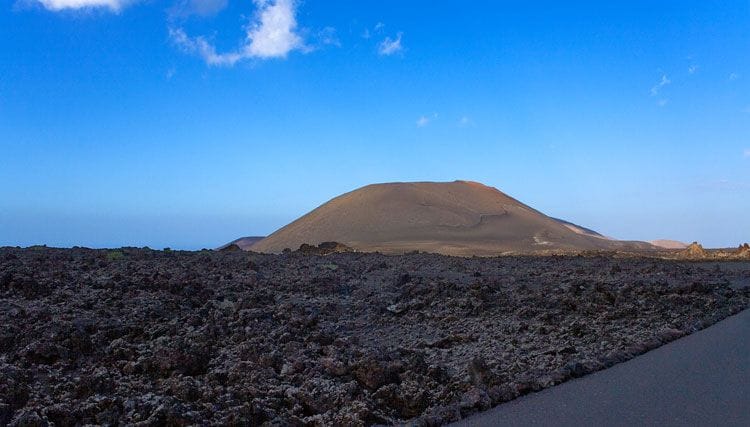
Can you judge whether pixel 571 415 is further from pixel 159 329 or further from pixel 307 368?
pixel 159 329

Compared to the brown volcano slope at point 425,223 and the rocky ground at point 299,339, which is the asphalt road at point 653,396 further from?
the brown volcano slope at point 425,223

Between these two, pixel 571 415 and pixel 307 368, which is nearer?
pixel 571 415

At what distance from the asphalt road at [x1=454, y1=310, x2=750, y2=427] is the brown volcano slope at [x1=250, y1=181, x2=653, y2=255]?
87.6ft

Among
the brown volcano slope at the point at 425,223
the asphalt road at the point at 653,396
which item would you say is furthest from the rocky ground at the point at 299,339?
the brown volcano slope at the point at 425,223

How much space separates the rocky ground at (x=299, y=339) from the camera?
13.3 feet

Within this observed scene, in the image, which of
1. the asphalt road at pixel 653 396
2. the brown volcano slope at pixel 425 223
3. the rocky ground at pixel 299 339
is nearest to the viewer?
the asphalt road at pixel 653 396

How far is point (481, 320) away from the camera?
6.82 metres

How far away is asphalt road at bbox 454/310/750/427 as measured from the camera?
3402mm

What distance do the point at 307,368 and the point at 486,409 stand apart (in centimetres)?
148

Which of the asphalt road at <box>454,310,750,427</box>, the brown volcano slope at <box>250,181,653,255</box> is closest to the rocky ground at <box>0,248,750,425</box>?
the asphalt road at <box>454,310,750,427</box>

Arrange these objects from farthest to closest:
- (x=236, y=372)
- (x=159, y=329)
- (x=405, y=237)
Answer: (x=405, y=237), (x=159, y=329), (x=236, y=372)

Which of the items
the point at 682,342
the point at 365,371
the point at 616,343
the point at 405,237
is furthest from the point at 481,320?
the point at 405,237

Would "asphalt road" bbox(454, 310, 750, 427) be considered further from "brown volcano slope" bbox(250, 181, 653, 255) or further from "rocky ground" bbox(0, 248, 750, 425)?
"brown volcano slope" bbox(250, 181, 653, 255)

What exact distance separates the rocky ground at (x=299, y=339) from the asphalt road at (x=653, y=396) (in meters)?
0.18
